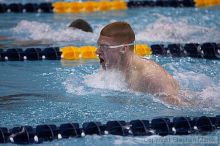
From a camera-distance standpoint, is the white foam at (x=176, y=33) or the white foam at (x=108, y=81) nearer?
the white foam at (x=108, y=81)

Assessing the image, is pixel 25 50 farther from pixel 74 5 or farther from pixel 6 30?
pixel 74 5

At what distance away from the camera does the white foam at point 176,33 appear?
7.74m

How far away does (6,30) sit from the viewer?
8.44 metres

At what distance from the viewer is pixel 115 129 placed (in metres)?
4.19

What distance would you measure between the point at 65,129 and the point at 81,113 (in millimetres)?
592

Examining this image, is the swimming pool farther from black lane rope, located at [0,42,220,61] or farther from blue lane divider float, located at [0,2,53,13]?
blue lane divider float, located at [0,2,53,13]

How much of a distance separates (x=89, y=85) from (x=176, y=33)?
107 inches

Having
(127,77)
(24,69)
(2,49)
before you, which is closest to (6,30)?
(2,49)

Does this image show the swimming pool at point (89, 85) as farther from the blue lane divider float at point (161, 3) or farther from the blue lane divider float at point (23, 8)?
the blue lane divider float at point (161, 3)

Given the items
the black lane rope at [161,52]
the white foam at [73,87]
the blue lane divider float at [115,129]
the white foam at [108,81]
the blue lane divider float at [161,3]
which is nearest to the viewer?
the blue lane divider float at [115,129]

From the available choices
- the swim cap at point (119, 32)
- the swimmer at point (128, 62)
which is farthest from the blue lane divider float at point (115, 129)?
the swim cap at point (119, 32)

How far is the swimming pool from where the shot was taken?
181 inches

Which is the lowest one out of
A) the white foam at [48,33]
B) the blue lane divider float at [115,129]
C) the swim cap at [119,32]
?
the blue lane divider float at [115,129]

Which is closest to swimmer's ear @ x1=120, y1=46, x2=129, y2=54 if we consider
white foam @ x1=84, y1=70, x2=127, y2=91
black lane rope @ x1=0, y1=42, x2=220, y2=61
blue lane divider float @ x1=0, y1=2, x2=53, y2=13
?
white foam @ x1=84, y1=70, x2=127, y2=91
